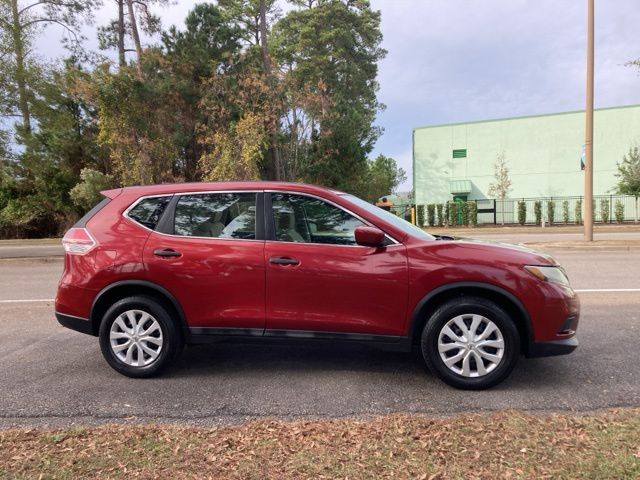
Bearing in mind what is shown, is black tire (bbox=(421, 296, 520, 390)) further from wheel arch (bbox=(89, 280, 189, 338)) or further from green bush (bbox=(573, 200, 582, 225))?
green bush (bbox=(573, 200, 582, 225))

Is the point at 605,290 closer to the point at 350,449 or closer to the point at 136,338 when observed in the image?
the point at 350,449

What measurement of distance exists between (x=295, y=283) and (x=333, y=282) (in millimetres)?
319

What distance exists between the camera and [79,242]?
4309 mm

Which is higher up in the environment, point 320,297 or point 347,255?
point 347,255

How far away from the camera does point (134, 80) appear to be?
76.9 feet

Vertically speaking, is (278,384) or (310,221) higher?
(310,221)

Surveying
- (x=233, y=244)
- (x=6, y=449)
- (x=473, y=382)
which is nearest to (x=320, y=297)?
(x=233, y=244)

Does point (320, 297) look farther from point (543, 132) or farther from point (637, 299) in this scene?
point (543, 132)

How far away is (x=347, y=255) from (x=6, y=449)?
2603 mm

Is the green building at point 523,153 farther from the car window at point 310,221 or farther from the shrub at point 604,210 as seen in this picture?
the car window at point 310,221

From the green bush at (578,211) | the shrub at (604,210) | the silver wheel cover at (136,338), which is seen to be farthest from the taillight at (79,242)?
the shrub at (604,210)

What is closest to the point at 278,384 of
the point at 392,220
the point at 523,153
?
the point at 392,220

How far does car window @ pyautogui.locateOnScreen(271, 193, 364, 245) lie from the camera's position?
404cm

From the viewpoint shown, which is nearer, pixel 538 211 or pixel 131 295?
pixel 131 295
